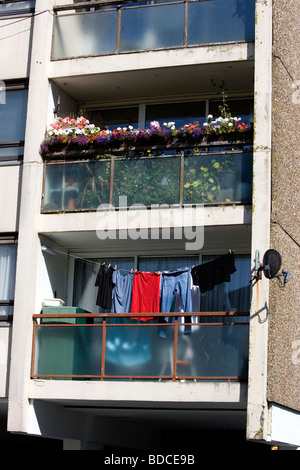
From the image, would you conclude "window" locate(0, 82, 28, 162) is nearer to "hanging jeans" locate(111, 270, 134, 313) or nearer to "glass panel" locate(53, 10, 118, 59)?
"glass panel" locate(53, 10, 118, 59)

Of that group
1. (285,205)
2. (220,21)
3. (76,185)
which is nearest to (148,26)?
(220,21)

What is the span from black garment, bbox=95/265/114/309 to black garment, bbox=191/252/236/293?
1.64 meters

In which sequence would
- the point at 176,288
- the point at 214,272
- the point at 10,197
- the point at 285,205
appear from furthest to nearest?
the point at 10,197, the point at 176,288, the point at 214,272, the point at 285,205

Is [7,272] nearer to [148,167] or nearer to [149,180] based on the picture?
[149,180]

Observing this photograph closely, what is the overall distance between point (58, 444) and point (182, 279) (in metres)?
6.79

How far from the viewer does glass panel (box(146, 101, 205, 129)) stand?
17984 millimetres

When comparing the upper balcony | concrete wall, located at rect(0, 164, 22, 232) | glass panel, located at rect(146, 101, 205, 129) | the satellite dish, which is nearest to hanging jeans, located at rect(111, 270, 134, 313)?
the upper balcony

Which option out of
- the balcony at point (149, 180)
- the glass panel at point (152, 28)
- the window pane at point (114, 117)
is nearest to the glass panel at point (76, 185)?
the balcony at point (149, 180)

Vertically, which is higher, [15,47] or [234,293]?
[15,47]

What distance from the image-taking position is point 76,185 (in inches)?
653

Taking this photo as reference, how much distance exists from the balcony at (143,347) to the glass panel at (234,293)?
1.11m

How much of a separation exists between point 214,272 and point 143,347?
180 centimetres
